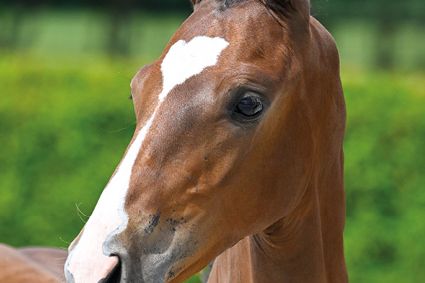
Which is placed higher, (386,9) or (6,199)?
(6,199)

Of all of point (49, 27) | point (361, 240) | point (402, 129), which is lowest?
point (49, 27)

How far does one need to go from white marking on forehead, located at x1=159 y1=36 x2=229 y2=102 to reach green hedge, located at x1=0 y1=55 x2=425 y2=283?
5216 millimetres

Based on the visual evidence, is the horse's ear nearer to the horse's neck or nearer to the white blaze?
the white blaze

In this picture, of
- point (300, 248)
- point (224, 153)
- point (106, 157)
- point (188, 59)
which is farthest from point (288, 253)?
point (106, 157)

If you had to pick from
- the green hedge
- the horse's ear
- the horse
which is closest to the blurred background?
the green hedge

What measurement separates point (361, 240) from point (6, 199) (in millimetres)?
2944

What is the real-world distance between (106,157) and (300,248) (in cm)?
537

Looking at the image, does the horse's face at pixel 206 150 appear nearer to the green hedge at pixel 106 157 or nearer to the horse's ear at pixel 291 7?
the horse's ear at pixel 291 7

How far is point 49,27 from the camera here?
24859 mm

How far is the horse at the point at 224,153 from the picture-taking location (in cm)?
258

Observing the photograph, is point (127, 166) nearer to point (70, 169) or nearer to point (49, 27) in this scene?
point (70, 169)

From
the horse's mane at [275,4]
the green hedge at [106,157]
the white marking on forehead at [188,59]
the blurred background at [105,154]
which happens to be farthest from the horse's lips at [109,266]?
the green hedge at [106,157]

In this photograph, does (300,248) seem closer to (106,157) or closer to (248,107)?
(248,107)

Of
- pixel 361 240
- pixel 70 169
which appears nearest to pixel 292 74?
pixel 361 240
